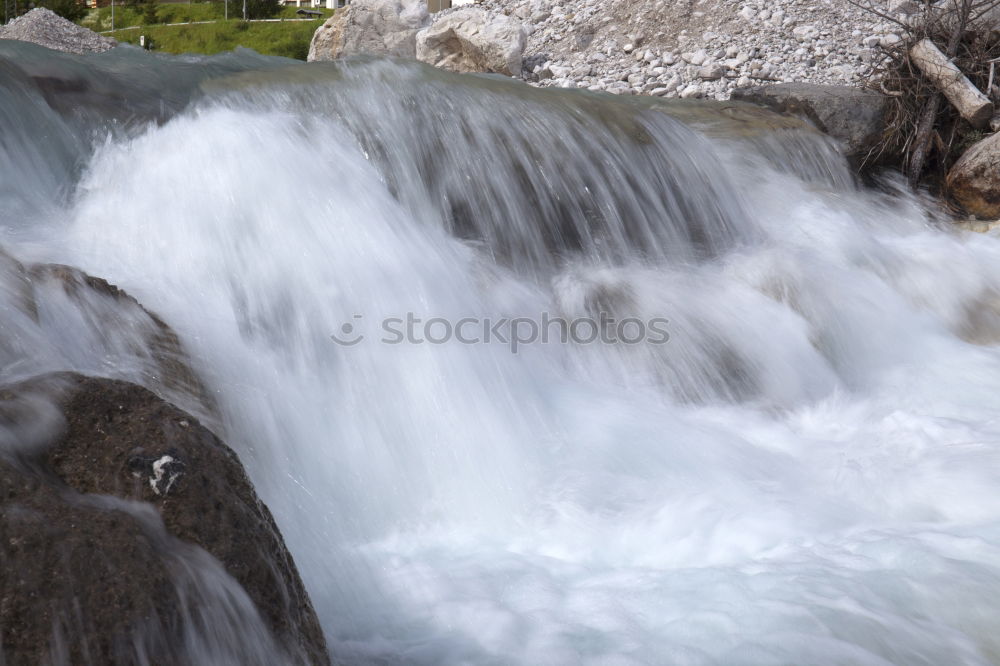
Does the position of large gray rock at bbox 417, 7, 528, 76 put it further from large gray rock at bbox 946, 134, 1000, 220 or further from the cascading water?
large gray rock at bbox 946, 134, 1000, 220

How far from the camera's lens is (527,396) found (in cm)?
407

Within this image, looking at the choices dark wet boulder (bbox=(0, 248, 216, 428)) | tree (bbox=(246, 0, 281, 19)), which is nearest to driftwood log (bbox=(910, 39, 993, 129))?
dark wet boulder (bbox=(0, 248, 216, 428))

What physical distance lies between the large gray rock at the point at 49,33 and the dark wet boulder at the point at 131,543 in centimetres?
686

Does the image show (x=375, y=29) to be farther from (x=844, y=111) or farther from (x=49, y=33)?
(x=844, y=111)

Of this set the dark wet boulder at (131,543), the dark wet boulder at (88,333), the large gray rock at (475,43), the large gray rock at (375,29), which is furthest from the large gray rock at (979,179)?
the dark wet boulder at (131,543)

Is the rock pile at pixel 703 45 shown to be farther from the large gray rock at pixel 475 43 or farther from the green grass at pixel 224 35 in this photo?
the green grass at pixel 224 35

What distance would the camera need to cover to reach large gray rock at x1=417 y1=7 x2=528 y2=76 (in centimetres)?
1114

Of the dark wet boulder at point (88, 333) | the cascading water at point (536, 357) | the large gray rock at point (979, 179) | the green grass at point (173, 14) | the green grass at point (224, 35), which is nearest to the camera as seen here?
the dark wet boulder at point (88, 333)

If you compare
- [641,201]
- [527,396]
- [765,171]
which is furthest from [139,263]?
[765,171]

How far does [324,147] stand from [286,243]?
948 millimetres

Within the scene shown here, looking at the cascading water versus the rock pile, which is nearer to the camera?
the cascading water

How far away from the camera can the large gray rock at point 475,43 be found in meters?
11.1

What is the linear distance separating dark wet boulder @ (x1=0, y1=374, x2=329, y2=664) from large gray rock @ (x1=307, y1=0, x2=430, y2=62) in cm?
1044

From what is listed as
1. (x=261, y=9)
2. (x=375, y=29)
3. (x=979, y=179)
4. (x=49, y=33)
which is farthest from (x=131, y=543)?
(x=261, y=9)
